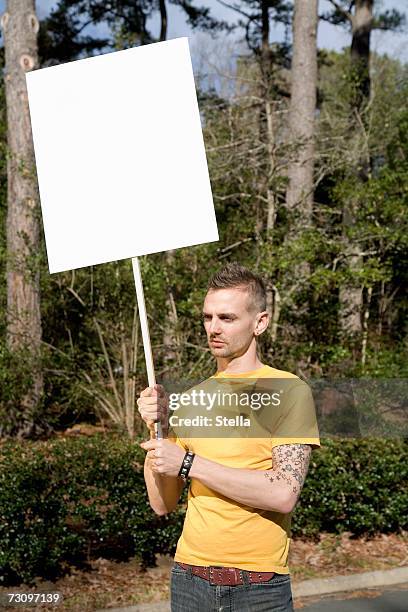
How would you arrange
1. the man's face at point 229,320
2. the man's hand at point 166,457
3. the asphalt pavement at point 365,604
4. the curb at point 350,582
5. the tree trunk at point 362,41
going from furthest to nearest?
1. the tree trunk at point 362,41
2. the curb at point 350,582
3. the asphalt pavement at point 365,604
4. the man's face at point 229,320
5. the man's hand at point 166,457

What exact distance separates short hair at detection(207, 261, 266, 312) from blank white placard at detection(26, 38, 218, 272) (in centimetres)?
11

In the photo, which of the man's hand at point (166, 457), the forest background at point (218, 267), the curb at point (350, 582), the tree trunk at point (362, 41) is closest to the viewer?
the man's hand at point (166, 457)

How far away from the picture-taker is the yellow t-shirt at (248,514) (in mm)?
2102

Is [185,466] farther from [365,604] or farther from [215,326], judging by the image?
[365,604]

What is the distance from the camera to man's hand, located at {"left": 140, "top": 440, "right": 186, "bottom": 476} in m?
2.03

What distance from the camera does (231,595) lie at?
6.80 ft

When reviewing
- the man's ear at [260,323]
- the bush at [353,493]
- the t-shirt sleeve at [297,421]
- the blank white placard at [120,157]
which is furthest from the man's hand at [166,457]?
the bush at [353,493]

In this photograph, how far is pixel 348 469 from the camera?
594 cm

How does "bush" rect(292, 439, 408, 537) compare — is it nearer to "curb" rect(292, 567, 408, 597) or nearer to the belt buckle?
"curb" rect(292, 567, 408, 597)

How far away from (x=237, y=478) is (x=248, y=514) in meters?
0.16

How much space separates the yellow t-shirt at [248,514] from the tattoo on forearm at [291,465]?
21mm

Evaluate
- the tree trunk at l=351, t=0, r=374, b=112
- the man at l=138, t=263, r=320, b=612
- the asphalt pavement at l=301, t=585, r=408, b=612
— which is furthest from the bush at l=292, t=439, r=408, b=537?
the tree trunk at l=351, t=0, r=374, b=112
